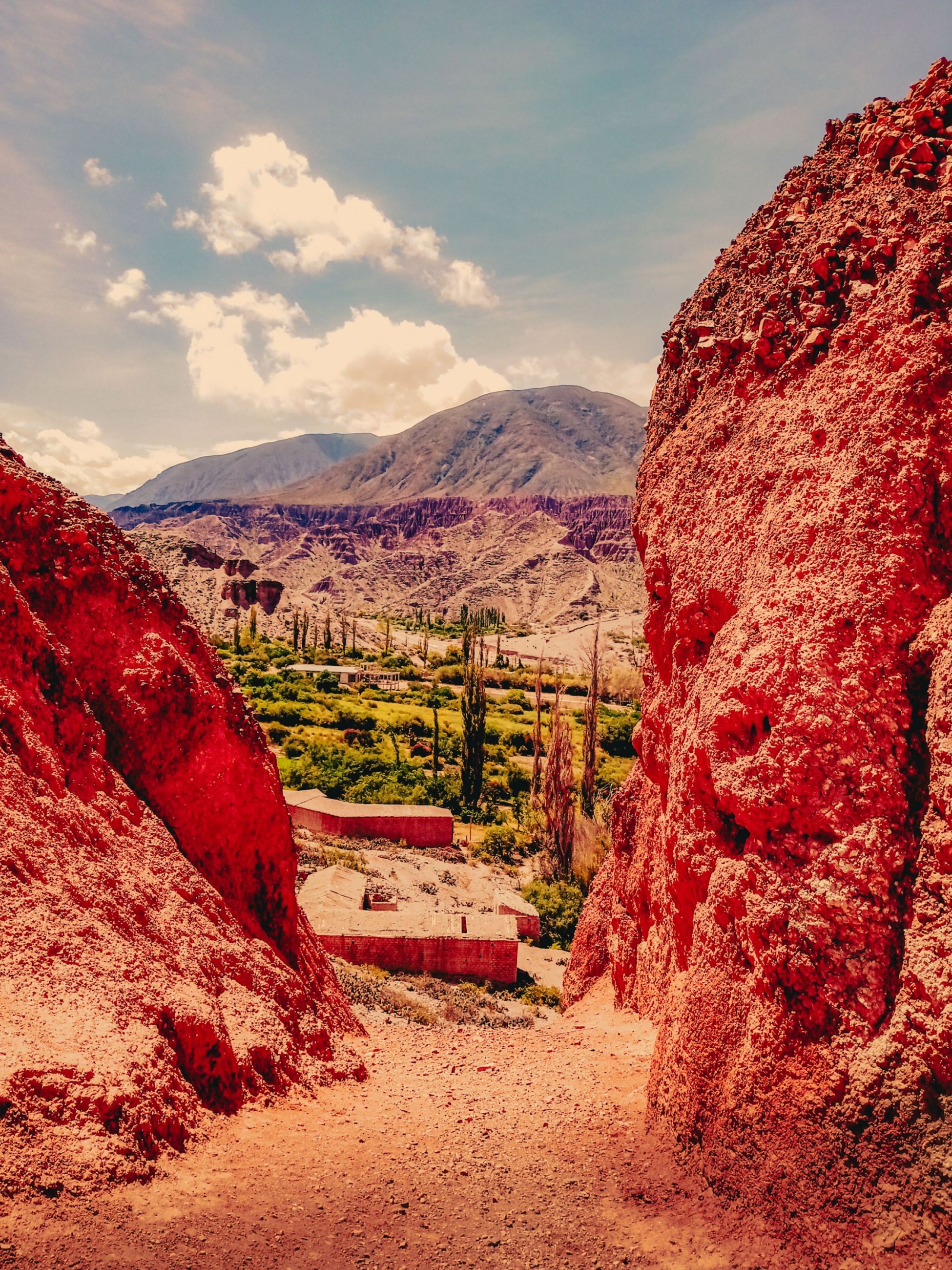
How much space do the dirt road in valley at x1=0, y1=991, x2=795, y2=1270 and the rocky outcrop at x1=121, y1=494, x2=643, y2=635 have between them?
80.5 meters

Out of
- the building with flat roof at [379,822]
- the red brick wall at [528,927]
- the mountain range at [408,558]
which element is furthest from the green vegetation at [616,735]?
the mountain range at [408,558]

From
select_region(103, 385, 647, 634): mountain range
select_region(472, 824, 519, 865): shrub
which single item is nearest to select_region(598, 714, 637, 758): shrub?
select_region(472, 824, 519, 865): shrub

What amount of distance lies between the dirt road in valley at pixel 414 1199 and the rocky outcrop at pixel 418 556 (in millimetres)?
80466

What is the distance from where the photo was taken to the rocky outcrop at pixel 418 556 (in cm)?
9812

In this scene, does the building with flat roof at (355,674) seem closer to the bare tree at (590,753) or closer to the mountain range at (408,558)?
the mountain range at (408,558)

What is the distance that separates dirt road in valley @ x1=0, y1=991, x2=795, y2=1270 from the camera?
349 centimetres

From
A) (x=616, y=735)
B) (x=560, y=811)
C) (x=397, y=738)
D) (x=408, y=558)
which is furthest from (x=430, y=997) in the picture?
(x=408, y=558)

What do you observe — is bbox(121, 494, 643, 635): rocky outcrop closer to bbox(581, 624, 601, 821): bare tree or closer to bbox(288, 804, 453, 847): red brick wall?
bbox(288, 804, 453, 847): red brick wall

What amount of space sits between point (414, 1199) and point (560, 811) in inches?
737

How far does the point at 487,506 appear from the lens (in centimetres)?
19050

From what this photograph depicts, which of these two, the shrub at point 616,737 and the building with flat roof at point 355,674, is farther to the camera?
the building with flat roof at point 355,674

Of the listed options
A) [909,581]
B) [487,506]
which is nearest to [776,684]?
[909,581]

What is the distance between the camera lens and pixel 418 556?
502ft

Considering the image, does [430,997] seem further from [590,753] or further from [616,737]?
[616,737]
